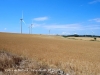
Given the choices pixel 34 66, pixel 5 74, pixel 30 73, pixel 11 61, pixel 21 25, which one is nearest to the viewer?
pixel 30 73

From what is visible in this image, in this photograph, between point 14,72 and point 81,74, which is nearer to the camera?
point 14,72

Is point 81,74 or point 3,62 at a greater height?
point 3,62

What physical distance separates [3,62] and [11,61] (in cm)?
63

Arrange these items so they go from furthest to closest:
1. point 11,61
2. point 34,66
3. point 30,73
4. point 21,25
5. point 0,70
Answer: point 21,25, point 11,61, point 34,66, point 0,70, point 30,73

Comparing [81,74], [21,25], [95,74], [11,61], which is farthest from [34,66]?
[21,25]

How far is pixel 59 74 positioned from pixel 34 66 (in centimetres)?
206

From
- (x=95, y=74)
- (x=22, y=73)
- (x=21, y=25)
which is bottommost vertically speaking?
(x=95, y=74)

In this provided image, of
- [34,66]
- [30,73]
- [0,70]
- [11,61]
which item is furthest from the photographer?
[11,61]

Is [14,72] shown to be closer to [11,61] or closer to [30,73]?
[30,73]

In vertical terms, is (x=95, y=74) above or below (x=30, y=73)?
below

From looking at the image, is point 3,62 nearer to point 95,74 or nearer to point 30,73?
point 30,73

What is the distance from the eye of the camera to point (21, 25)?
3423 inches

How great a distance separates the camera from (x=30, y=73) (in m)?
9.84

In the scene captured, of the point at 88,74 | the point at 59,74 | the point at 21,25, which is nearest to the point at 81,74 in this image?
the point at 88,74
